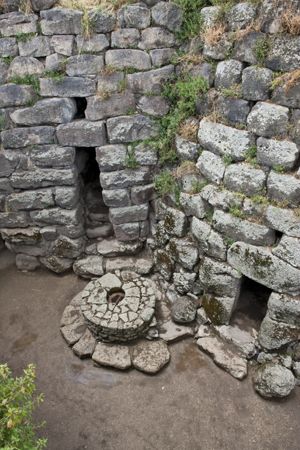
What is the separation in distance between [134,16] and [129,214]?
2.66 m

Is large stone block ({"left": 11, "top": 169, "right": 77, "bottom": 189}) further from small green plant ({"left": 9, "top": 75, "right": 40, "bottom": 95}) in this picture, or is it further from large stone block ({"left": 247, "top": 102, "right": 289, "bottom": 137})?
large stone block ({"left": 247, "top": 102, "right": 289, "bottom": 137})

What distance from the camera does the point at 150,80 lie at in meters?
4.88

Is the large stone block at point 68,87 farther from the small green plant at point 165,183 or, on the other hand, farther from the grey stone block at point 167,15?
the small green plant at point 165,183


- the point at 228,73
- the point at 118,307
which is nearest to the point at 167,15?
the point at 228,73

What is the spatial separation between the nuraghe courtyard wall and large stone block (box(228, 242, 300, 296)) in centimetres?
1

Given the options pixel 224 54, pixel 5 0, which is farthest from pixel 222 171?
pixel 5 0

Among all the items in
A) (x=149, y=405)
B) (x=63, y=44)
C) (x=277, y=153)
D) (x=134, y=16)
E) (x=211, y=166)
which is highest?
(x=134, y=16)

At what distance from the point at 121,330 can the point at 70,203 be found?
2.06 meters

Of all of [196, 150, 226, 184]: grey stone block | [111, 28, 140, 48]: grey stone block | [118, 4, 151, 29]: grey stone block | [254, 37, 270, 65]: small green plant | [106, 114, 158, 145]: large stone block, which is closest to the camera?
[254, 37, 270, 65]: small green plant

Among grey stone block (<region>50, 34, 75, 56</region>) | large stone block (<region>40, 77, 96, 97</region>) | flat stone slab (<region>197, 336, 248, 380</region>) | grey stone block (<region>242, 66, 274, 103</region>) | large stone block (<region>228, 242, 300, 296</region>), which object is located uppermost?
grey stone block (<region>50, 34, 75, 56</region>)

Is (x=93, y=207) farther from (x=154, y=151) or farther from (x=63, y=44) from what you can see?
(x=63, y=44)

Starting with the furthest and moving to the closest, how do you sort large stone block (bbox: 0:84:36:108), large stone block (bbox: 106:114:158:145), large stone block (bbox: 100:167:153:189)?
large stone block (bbox: 100:167:153:189) < large stone block (bbox: 106:114:158:145) < large stone block (bbox: 0:84:36:108)

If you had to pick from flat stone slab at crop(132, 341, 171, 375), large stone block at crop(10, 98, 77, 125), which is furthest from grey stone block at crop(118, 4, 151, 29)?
flat stone slab at crop(132, 341, 171, 375)

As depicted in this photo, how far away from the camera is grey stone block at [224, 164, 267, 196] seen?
13.5 feet
